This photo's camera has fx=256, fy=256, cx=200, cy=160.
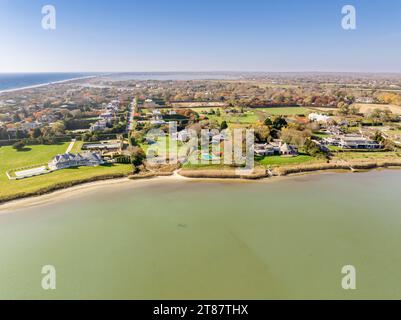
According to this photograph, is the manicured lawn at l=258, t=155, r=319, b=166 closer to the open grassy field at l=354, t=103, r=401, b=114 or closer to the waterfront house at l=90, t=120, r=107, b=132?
the waterfront house at l=90, t=120, r=107, b=132

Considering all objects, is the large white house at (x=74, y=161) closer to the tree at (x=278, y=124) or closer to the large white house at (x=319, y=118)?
the tree at (x=278, y=124)

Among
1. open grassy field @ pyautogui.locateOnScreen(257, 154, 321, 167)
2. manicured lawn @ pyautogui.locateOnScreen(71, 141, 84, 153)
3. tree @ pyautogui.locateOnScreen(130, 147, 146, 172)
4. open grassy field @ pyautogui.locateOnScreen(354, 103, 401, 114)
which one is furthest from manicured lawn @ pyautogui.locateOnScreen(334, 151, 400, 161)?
manicured lawn @ pyautogui.locateOnScreen(71, 141, 84, 153)

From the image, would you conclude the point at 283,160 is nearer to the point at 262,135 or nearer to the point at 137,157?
the point at 262,135

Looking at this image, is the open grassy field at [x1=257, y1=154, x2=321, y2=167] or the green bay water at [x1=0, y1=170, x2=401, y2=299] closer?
the green bay water at [x1=0, y1=170, x2=401, y2=299]

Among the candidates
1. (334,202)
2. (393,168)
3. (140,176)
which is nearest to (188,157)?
(140,176)

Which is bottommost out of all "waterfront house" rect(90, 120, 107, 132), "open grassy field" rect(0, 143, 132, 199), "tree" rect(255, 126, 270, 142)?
"open grassy field" rect(0, 143, 132, 199)

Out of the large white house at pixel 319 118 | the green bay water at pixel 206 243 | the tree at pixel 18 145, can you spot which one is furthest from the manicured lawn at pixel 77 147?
the large white house at pixel 319 118
